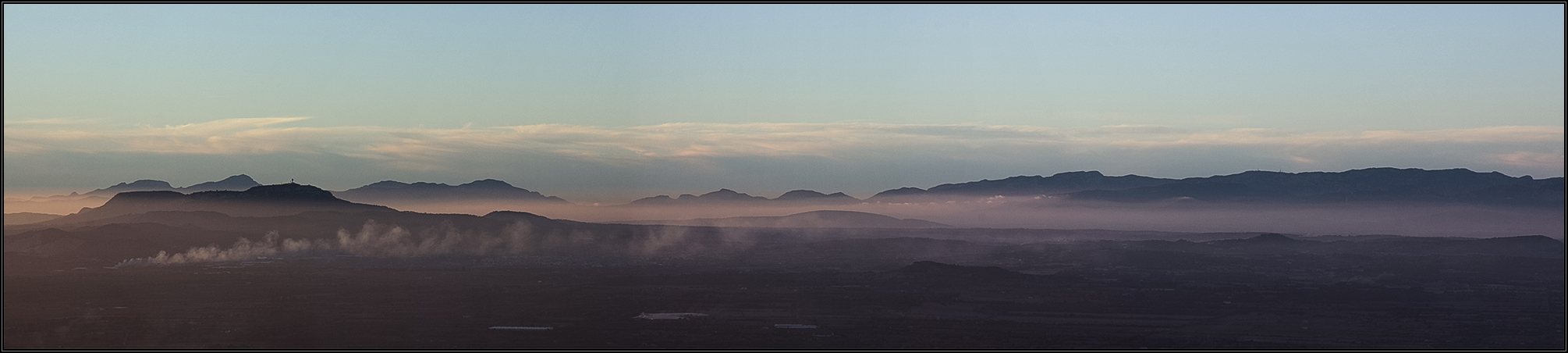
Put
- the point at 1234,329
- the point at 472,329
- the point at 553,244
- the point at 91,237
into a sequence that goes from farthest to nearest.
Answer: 1. the point at 553,244
2. the point at 91,237
3. the point at 1234,329
4. the point at 472,329

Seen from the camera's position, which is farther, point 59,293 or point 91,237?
point 91,237

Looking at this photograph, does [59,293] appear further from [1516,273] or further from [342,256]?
[1516,273]

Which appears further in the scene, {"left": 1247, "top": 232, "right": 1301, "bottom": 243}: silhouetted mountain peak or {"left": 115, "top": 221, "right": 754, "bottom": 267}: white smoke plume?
{"left": 1247, "top": 232, "right": 1301, "bottom": 243}: silhouetted mountain peak

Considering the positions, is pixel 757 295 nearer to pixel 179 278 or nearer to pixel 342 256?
pixel 179 278

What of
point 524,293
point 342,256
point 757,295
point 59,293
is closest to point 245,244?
point 342,256

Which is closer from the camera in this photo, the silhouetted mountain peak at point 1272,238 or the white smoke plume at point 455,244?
the white smoke plume at point 455,244

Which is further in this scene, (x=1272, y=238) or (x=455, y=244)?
(x=1272, y=238)

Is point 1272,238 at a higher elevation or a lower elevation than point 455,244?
higher

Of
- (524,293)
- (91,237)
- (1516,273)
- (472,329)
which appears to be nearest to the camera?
(472,329)

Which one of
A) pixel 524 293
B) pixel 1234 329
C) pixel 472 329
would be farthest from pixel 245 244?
pixel 1234 329
